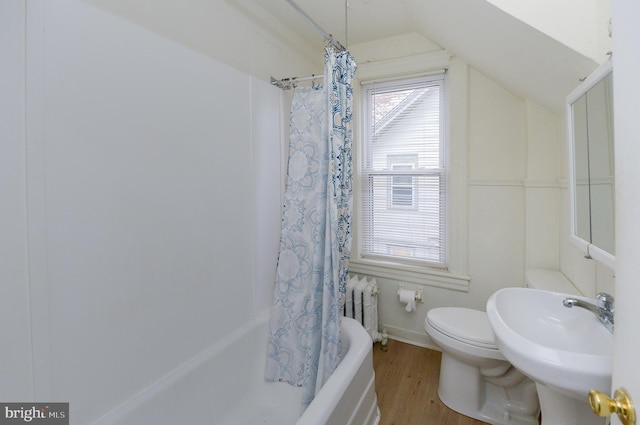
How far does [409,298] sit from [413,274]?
0.68ft

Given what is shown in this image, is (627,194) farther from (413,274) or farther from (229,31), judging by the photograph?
(413,274)

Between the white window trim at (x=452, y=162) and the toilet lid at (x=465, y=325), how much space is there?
384 mm

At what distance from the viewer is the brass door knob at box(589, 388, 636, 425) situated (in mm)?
475

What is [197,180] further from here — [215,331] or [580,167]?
[580,167]

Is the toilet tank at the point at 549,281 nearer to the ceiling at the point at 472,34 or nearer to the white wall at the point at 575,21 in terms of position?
the ceiling at the point at 472,34

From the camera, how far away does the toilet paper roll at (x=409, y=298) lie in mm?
2289

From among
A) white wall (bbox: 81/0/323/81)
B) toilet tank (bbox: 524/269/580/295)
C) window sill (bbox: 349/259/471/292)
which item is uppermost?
white wall (bbox: 81/0/323/81)

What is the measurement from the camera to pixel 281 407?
1688mm

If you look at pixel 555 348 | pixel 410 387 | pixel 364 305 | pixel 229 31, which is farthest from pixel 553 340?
pixel 229 31

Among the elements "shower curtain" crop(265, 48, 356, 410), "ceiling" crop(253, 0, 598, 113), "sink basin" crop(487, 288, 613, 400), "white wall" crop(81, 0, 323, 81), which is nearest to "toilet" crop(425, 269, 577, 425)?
"sink basin" crop(487, 288, 613, 400)

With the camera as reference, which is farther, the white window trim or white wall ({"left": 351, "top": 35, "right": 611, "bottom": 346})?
the white window trim

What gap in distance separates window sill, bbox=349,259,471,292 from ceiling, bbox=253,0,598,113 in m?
1.29

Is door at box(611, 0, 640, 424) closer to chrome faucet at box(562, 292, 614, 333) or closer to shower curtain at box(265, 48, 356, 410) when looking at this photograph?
chrome faucet at box(562, 292, 614, 333)

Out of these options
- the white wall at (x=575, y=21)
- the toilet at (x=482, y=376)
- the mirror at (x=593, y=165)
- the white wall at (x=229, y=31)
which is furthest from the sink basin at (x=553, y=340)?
the white wall at (x=229, y=31)
